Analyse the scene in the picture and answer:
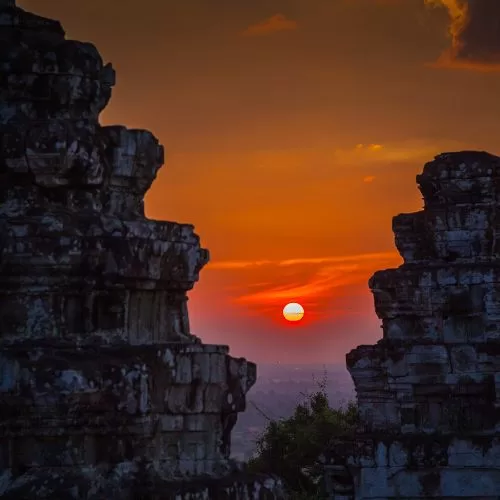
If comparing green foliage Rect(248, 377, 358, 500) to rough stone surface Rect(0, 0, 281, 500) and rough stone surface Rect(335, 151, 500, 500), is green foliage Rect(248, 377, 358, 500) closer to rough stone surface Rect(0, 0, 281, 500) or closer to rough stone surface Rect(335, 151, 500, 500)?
rough stone surface Rect(335, 151, 500, 500)

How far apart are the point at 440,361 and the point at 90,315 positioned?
9.91 m

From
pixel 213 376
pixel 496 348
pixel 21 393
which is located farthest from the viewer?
pixel 496 348

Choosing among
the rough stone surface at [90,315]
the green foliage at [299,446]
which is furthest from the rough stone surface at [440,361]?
the green foliage at [299,446]

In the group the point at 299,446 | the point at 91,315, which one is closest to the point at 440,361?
the point at 91,315

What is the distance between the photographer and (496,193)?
17328mm

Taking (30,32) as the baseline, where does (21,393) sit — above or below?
below

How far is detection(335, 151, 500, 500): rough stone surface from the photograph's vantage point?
16.7m

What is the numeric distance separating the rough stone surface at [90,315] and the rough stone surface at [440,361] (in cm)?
896

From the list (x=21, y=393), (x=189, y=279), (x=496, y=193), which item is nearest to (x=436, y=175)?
(x=496, y=193)

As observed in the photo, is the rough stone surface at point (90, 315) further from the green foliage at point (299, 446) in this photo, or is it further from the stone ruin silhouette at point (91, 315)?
the green foliage at point (299, 446)

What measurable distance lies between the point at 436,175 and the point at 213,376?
10.3m

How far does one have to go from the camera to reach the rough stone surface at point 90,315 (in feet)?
24.4

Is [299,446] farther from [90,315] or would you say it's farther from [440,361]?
[90,315]

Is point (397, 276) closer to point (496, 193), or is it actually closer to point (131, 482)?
point (496, 193)
